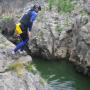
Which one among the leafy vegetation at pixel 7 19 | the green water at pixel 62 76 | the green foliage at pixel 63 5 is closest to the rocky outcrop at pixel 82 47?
the green water at pixel 62 76


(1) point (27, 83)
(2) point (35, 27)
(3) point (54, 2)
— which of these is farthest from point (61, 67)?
(1) point (27, 83)

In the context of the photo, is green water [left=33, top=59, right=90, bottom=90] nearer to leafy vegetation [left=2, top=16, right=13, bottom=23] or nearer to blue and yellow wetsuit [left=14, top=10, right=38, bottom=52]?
leafy vegetation [left=2, top=16, right=13, bottom=23]

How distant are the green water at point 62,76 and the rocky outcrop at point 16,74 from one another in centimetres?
1064

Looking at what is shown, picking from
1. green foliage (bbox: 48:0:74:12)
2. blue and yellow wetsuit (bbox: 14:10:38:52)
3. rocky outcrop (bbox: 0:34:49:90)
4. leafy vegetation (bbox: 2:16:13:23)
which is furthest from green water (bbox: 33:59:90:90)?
rocky outcrop (bbox: 0:34:49:90)

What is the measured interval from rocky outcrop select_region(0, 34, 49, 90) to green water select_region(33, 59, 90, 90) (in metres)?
10.6

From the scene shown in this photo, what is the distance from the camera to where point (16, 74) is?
11.9m

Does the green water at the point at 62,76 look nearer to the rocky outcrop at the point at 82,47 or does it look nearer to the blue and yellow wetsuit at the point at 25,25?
the rocky outcrop at the point at 82,47

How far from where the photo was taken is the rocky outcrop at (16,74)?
11.3 metres

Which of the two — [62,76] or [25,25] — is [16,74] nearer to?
[25,25]

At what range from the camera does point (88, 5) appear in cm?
3062

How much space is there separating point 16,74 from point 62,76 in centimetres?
1564

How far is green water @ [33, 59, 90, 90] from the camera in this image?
24547mm

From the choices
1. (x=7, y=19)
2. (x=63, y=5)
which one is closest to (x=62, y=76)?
(x=63, y=5)

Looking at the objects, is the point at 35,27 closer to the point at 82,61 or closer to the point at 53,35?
the point at 53,35
